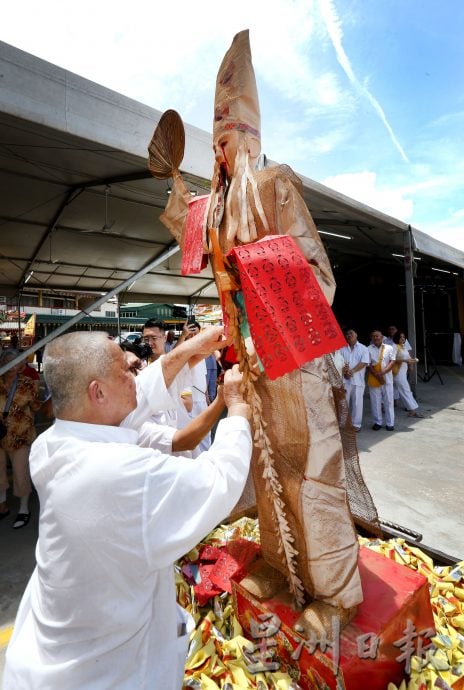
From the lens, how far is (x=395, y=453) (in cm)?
486

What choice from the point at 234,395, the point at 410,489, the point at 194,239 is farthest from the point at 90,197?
the point at 410,489

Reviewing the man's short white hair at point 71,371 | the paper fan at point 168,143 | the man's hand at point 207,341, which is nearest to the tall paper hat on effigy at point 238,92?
the paper fan at point 168,143

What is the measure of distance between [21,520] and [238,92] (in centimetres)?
368

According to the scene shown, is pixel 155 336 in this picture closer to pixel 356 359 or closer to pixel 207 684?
pixel 207 684

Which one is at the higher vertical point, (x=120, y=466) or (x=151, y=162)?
(x=151, y=162)

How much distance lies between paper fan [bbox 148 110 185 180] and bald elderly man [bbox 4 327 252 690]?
156cm

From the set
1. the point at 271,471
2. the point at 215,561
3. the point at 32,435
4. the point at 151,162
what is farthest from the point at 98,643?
the point at 32,435

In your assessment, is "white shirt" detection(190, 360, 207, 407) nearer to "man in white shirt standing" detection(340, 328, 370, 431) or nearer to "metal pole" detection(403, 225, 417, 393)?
"man in white shirt standing" detection(340, 328, 370, 431)

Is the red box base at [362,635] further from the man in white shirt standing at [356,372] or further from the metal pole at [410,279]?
the metal pole at [410,279]

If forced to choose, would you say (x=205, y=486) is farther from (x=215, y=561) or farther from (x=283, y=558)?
(x=215, y=561)

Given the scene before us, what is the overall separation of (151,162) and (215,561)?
2.49 metres

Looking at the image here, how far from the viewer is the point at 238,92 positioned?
5.51 ft

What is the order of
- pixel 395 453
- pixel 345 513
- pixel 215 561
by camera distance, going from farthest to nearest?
pixel 395 453
pixel 215 561
pixel 345 513

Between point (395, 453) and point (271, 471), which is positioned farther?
point (395, 453)
